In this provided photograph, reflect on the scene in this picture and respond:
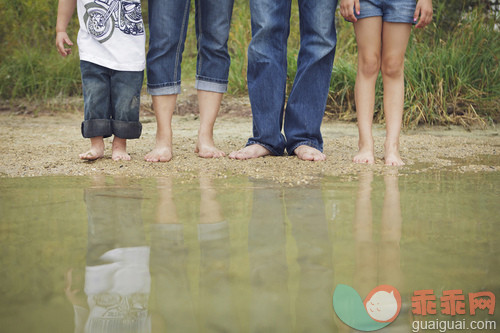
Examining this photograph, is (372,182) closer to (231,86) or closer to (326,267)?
(326,267)

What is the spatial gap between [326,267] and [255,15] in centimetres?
180

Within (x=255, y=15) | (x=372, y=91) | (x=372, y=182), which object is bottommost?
(x=372, y=182)

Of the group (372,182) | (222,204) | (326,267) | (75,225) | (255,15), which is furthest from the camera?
(255,15)

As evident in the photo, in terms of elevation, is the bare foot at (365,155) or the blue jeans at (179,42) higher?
the blue jeans at (179,42)

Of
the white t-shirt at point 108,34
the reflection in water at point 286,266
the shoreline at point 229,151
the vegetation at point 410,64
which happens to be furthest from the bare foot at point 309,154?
the vegetation at point 410,64

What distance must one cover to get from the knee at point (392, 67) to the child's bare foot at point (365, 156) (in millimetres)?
375

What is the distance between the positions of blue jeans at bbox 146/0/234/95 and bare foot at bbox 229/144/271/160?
37 centimetres

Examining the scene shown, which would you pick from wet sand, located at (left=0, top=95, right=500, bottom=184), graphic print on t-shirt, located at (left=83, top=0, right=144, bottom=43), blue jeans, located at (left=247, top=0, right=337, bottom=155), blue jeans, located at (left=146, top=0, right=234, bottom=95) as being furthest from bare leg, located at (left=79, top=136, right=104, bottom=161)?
blue jeans, located at (left=247, top=0, right=337, bottom=155)

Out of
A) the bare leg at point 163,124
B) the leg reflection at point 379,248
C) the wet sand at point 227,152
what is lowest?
the wet sand at point 227,152

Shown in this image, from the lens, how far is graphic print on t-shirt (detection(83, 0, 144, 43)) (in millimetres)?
2600

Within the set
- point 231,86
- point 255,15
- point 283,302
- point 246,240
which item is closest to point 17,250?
point 246,240

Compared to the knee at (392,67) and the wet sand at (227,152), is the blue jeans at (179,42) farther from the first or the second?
the knee at (392,67)

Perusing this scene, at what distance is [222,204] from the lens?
5.75ft

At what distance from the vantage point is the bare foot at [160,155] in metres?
2.66
